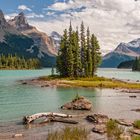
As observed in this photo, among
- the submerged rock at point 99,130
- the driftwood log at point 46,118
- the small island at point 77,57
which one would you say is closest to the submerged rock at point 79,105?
the driftwood log at point 46,118

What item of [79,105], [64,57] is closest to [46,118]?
[79,105]

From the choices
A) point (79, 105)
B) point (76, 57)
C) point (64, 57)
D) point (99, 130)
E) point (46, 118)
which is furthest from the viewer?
point (64, 57)

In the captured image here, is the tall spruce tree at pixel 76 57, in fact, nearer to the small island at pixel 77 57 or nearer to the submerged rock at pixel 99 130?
the small island at pixel 77 57

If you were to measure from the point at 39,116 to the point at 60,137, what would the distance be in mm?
17204

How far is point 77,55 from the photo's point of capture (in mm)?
131875

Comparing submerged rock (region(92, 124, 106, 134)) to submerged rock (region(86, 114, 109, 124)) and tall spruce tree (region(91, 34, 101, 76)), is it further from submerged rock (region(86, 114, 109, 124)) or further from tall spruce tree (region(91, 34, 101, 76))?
tall spruce tree (region(91, 34, 101, 76))

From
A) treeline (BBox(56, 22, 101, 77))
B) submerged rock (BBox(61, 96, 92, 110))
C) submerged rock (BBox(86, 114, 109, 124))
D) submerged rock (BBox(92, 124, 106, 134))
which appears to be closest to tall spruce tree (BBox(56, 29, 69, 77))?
treeline (BBox(56, 22, 101, 77))

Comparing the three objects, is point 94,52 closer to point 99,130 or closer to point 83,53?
point 83,53

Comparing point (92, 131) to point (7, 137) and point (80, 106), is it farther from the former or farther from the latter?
point (80, 106)

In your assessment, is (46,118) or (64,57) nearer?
(46,118)

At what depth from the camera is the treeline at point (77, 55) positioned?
429 feet

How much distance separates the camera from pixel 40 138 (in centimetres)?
3272

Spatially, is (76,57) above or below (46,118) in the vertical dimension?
above

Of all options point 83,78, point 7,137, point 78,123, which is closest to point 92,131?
point 78,123
